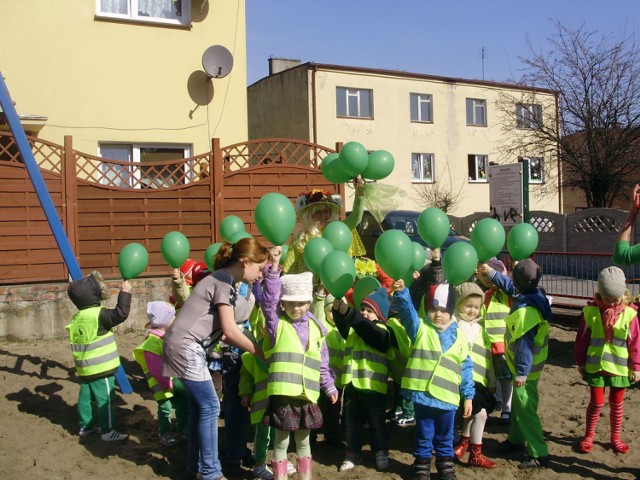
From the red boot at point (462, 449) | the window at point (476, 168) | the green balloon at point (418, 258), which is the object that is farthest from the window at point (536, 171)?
the red boot at point (462, 449)

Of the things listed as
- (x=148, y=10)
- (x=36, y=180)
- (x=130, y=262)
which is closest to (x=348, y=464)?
(x=130, y=262)

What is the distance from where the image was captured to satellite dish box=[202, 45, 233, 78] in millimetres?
11445

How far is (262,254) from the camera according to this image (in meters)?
4.25

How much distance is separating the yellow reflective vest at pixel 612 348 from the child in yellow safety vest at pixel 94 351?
3.52 m

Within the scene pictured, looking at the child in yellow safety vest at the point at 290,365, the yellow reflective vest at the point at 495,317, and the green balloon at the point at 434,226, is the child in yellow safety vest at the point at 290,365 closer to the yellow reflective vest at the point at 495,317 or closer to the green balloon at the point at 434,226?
the green balloon at the point at 434,226

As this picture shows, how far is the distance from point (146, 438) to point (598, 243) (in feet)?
48.0

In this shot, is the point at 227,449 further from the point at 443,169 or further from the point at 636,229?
the point at 443,169

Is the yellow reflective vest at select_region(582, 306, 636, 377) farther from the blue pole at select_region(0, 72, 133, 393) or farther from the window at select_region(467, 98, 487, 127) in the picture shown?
the window at select_region(467, 98, 487, 127)

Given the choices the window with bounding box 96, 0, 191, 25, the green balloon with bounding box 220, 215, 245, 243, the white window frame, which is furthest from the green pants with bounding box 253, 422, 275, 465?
the white window frame

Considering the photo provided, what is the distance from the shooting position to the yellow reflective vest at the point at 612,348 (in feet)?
15.9

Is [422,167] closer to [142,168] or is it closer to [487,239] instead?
[142,168]

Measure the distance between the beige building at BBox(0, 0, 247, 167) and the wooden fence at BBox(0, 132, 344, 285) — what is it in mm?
874

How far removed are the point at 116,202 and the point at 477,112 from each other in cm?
2175

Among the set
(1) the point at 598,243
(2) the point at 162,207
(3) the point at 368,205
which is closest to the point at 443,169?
(1) the point at 598,243
